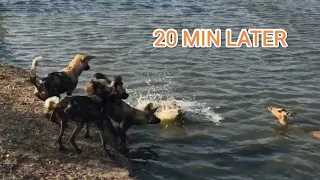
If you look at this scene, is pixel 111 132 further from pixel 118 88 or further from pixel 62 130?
pixel 62 130

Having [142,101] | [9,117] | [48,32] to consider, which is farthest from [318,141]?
[48,32]

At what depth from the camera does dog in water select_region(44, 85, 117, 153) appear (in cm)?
860

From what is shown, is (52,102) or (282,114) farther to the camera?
(282,114)

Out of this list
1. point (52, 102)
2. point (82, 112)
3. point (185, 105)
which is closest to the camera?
point (52, 102)

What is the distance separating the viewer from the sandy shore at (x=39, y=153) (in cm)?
798

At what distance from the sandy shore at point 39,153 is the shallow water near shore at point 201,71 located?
2.39 ft

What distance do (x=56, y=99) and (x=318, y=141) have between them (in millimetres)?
5304

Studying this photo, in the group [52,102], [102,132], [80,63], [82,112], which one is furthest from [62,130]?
[80,63]

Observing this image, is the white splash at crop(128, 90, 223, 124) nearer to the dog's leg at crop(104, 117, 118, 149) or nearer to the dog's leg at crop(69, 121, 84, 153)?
the dog's leg at crop(104, 117, 118, 149)

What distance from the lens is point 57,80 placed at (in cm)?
1006

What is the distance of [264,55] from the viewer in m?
16.6

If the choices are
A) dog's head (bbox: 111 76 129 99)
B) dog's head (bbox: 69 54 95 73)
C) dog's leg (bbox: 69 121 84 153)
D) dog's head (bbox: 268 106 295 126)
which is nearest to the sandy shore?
dog's leg (bbox: 69 121 84 153)

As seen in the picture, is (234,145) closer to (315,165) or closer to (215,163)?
(215,163)

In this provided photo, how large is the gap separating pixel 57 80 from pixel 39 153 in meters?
1.97
